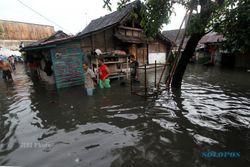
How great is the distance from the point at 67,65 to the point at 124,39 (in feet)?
18.9

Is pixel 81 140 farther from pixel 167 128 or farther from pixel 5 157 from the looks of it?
pixel 167 128

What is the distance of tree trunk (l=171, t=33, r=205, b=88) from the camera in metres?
6.98

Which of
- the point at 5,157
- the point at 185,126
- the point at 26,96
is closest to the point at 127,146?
the point at 185,126

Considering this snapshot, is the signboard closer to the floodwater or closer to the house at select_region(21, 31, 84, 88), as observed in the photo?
the house at select_region(21, 31, 84, 88)

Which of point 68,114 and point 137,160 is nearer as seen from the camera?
point 137,160

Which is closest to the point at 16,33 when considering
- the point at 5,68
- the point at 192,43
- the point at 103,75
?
the point at 5,68

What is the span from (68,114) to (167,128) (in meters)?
3.55

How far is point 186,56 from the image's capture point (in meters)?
7.45

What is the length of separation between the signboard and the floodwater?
7.40ft

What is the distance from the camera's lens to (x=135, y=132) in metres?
4.10

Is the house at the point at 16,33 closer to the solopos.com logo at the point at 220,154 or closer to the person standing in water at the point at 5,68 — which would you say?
the person standing in water at the point at 5,68

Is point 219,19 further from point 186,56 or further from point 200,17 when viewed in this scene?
point 186,56

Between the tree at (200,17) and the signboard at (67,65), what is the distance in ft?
17.4

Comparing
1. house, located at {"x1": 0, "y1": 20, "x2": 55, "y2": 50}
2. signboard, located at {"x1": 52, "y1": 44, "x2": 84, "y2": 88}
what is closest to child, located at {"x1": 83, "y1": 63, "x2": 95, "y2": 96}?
signboard, located at {"x1": 52, "y1": 44, "x2": 84, "y2": 88}
